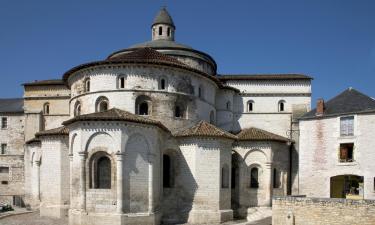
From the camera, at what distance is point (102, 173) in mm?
20188

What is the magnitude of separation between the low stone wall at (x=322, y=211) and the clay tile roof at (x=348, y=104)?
7113mm

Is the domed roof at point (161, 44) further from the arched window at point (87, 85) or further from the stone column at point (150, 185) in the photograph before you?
the stone column at point (150, 185)

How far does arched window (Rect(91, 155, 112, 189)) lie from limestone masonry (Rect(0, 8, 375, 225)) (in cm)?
5

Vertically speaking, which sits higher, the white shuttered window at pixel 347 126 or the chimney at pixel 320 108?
the chimney at pixel 320 108

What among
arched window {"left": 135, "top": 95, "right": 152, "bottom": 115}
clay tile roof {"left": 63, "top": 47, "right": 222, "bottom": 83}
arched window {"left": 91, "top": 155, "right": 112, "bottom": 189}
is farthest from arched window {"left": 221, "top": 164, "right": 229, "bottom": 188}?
arched window {"left": 91, "top": 155, "right": 112, "bottom": 189}

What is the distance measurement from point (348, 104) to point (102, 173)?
16109 millimetres

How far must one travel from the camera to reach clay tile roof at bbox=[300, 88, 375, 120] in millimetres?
23469

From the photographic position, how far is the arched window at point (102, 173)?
65.8ft

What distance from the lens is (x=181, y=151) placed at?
23.4m

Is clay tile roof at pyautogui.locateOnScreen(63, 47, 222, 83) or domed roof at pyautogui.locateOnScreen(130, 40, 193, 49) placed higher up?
domed roof at pyautogui.locateOnScreen(130, 40, 193, 49)

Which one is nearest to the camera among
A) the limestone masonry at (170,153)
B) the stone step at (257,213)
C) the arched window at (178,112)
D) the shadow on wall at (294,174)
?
the limestone masonry at (170,153)

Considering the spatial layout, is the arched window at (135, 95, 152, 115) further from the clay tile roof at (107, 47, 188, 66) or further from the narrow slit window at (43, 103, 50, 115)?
the narrow slit window at (43, 103, 50, 115)

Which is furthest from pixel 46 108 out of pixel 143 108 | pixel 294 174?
pixel 294 174

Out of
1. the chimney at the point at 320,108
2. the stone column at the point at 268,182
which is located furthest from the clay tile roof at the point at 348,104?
the stone column at the point at 268,182
